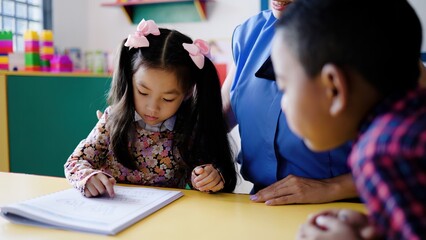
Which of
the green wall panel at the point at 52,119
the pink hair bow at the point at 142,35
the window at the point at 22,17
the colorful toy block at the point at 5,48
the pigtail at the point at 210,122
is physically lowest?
the green wall panel at the point at 52,119

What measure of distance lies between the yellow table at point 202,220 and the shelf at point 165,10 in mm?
2032

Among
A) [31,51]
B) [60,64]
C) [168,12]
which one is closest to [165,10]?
[168,12]

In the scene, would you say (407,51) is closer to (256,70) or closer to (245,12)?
(256,70)

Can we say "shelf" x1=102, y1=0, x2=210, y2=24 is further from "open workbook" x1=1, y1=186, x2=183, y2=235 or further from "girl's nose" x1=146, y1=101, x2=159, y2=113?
"open workbook" x1=1, y1=186, x2=183, y2=235

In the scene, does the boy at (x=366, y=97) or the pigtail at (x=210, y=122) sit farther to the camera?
the pigtail at (x=210, y=122)

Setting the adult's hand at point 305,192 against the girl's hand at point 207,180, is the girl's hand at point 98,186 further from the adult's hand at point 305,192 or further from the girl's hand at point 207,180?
the adult's hand at point 305,192

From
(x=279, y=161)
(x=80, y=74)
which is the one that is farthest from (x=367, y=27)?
(x=80, y=74)

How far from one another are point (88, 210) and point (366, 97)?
2.05 feet

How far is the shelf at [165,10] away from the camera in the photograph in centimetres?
296

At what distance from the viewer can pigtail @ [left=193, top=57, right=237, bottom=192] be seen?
→ 1.31m

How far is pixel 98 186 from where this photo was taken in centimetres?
101

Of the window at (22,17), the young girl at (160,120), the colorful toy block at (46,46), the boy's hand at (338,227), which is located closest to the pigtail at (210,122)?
the young girl at (160,120)

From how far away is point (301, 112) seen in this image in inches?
20.7

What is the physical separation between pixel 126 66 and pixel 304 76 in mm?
893
